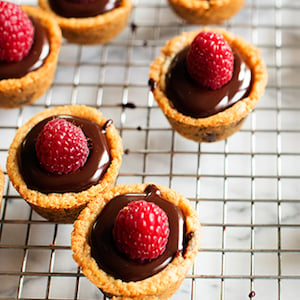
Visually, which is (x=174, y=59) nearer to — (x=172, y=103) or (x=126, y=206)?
(x=172, y=103)

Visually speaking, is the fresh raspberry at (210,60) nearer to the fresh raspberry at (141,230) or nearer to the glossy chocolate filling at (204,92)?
the glossy chocolate filling at (204,92)

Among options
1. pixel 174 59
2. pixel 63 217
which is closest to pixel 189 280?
pixel 63 217

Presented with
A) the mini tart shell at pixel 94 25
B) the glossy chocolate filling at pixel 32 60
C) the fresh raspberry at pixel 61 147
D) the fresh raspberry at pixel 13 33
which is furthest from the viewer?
the mini tart shell at pixel 94 25

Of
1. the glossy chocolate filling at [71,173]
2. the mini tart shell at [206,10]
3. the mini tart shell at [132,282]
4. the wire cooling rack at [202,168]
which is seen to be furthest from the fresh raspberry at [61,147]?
the mini tart shell at [206,10]

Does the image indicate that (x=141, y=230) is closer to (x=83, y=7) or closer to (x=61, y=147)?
(x=61, y=147)

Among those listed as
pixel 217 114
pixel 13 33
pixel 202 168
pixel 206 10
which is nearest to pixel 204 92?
pixel 217 114

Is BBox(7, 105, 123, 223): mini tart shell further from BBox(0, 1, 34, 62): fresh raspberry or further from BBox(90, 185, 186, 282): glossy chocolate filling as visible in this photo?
BBox(0, 1, 34, 62): fresh raspberry

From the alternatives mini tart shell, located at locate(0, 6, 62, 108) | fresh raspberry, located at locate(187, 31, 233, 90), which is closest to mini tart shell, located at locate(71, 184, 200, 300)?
fresh raspberry, located at locate(187, 31, 233, 90)
